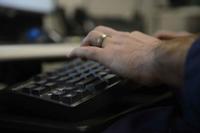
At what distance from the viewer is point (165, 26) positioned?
2.23 meters

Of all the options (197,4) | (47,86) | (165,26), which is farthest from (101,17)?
(47,86)

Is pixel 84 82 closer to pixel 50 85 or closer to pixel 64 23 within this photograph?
pixel 50 85

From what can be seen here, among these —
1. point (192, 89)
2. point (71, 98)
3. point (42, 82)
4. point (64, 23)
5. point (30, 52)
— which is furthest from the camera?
point (64, 23)

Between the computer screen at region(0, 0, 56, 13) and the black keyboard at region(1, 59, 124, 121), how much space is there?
79 cm

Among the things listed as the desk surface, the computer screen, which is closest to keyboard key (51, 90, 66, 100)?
the desk surface

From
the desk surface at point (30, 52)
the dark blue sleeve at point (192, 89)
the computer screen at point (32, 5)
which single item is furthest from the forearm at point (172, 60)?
the computer screen at point (32, 5)

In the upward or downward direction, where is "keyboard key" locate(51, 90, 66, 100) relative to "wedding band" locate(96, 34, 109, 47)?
downward

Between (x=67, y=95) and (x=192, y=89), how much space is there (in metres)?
0.19

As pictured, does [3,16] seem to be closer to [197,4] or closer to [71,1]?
[71,1]

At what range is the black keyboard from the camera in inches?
22.4

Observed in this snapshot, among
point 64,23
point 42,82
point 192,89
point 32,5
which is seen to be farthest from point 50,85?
point 64,23

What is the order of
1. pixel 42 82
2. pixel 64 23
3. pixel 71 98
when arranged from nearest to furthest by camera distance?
1. pixel 71 98
2. pixel 42 82
3. pixel 64 23

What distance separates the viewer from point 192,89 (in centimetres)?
47

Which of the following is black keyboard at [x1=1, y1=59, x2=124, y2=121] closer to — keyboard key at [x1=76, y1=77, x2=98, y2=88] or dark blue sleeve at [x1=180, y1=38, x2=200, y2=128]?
keyboard key at [x1=76, y1=77, x2=98, y2=88]
